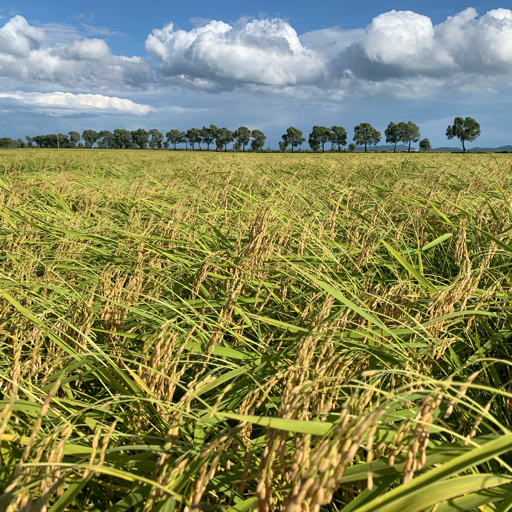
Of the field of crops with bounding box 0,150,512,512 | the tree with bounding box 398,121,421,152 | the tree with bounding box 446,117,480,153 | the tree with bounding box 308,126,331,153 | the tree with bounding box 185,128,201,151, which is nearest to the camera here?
the field of crops with bounding box 0,150,512,512

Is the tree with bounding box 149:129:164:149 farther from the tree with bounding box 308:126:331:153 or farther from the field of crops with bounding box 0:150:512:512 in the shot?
the field of crops with bounding box 0:150:512:512

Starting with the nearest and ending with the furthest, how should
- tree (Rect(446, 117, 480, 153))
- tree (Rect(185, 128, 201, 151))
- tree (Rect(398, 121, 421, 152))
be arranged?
tree (Rect(446, 117, 480, 153)) → tree (Rect(398, 121, 421, 152)) → tree (Rect(185, 128, 201, 151))

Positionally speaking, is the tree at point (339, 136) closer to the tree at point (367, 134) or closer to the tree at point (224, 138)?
the tree at point (367, 134)

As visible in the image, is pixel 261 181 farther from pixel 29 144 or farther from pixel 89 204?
pixel 29 144

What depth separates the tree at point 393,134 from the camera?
106 meters

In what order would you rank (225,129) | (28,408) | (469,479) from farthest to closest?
(225,129) → (28,408) → (469,479)

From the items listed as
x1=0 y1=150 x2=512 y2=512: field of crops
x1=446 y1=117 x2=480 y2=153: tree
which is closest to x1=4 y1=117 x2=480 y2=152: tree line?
x1=446 y1=117 x2=480 y2=153: tree

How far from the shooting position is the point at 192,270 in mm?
2234

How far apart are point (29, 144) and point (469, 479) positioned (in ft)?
502

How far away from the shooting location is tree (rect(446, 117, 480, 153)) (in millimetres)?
89375

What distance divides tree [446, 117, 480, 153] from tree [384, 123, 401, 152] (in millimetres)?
16102

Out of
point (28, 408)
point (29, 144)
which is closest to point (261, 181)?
point (28, 408)

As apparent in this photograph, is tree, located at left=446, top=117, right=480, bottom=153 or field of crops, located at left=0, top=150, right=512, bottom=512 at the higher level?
tree, located at left=446, top=117, right=480, bottom=153

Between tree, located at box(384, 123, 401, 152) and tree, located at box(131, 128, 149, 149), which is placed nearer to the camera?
tree, located at box(384, 123, 401, 152)
